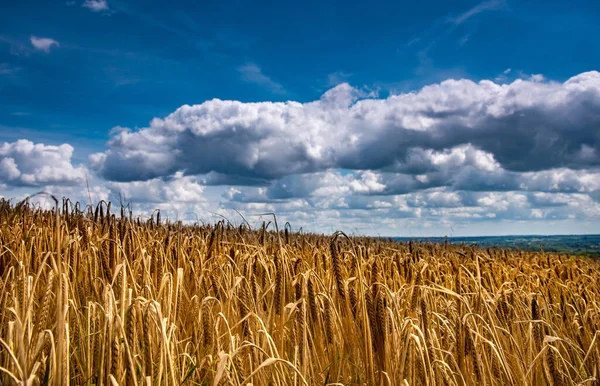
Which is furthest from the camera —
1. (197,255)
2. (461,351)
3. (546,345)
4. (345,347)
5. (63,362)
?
(197,255)


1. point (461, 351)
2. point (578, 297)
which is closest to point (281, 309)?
point (461, 351)

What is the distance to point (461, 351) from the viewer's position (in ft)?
12.0

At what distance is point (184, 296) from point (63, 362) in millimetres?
3003

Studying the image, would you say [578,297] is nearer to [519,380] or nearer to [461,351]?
[519,380]

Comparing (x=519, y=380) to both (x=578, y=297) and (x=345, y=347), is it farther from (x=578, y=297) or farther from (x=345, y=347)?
(x=578, y=297)

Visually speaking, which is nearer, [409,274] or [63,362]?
[63,362]

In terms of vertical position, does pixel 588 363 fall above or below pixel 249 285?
below

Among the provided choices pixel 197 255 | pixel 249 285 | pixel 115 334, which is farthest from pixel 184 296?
pixel 115 334

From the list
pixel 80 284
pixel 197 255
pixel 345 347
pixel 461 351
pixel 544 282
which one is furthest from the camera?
pixel 544 282

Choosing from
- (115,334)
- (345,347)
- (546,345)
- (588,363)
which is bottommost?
(588,363)

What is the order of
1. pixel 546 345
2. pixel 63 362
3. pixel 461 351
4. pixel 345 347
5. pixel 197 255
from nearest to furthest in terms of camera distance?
1. pixel 63 362
2. pixel 546 345
3. pixel 461 351
4. pixel 345 347
5. pixel 197 255

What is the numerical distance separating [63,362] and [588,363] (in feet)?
18.5

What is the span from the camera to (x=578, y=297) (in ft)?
21.5

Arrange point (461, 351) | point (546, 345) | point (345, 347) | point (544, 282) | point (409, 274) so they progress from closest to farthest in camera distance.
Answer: point (546, 345) < point (461, 351) < point (345, 347) < point (409, 274) < point (544, 282)
